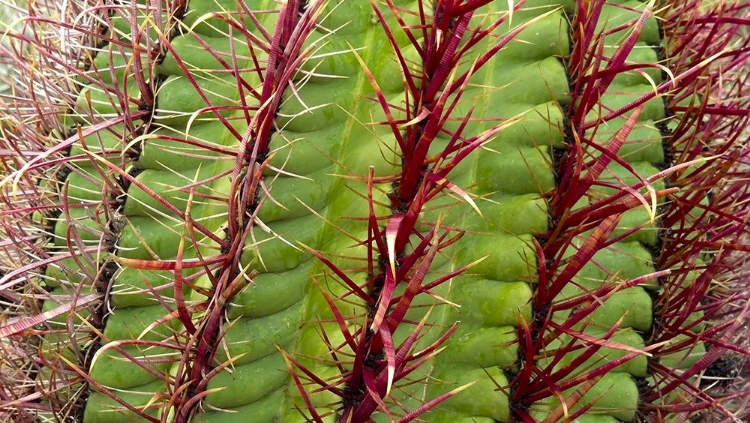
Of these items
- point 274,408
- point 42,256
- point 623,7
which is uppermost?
point 623,7

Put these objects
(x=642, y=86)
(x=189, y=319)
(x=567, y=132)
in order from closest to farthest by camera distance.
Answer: (x=189, y=319), (x=567, y=132), (x=642, y=86)

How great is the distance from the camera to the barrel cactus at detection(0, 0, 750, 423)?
0.96m

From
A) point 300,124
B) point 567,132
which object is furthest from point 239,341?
point 567,132

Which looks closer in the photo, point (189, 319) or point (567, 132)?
point (189, 319)

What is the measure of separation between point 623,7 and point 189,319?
74 centimetres

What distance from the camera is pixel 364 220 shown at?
3.39 feet

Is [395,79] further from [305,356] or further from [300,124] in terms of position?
[305,356]

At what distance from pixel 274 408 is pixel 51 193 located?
464 millimetres

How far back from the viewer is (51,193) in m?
1.15

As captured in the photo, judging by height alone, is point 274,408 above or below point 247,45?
below

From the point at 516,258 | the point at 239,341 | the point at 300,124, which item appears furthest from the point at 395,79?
the point at 239,341

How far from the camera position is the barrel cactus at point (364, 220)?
96 centimetres

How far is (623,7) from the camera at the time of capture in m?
1.13

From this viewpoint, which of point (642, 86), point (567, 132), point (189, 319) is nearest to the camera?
point (189, 319)
